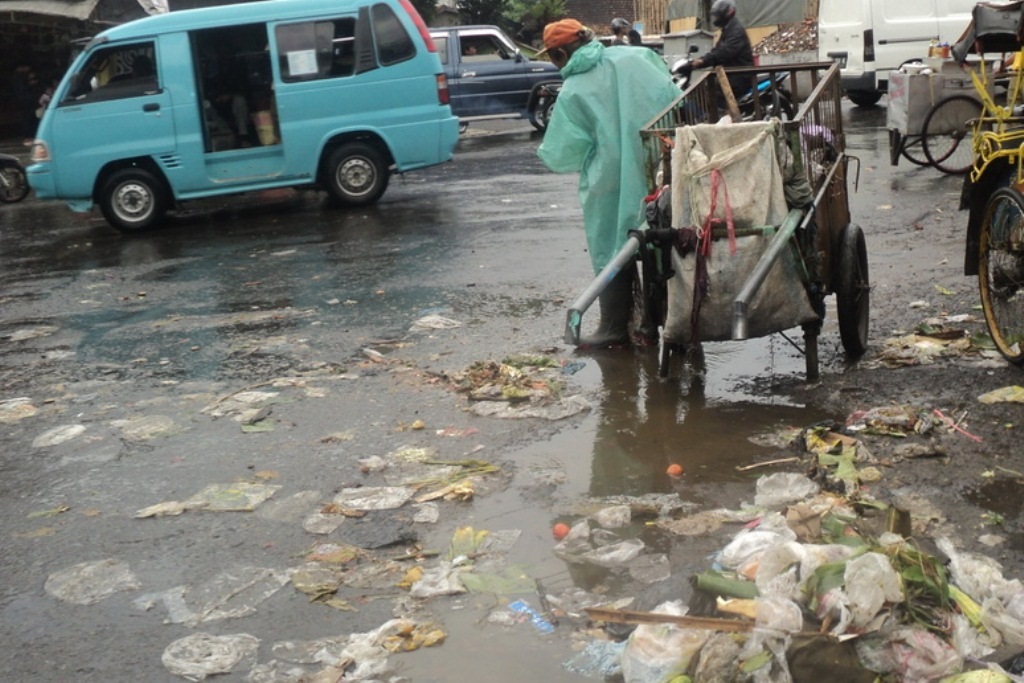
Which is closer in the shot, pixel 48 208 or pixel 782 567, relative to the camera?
pixel 782 567

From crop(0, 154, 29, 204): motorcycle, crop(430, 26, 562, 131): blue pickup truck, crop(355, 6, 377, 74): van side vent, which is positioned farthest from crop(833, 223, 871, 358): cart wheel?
crop(430, 26, 562, 131): blue pickup truck

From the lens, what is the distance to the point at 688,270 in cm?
526

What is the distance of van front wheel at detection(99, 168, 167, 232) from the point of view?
12172mm

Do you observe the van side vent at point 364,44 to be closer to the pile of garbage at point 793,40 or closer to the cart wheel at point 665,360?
the cart wheel at point 665,360

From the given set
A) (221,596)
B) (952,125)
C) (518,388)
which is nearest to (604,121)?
(518,388)

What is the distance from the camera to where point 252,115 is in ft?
41.5

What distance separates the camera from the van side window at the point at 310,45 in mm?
12094

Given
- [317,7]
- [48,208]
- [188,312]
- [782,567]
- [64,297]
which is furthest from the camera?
[48,208]

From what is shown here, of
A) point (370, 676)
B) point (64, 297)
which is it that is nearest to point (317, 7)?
point (64, 297)

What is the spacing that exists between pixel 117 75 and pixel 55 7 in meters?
12.4

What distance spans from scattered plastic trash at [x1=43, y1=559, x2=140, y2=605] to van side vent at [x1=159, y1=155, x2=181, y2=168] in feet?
27.7

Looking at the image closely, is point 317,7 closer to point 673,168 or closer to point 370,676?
point 673,168

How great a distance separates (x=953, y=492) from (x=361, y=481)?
2.27 m

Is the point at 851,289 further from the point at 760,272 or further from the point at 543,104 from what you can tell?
the point at 543,104
